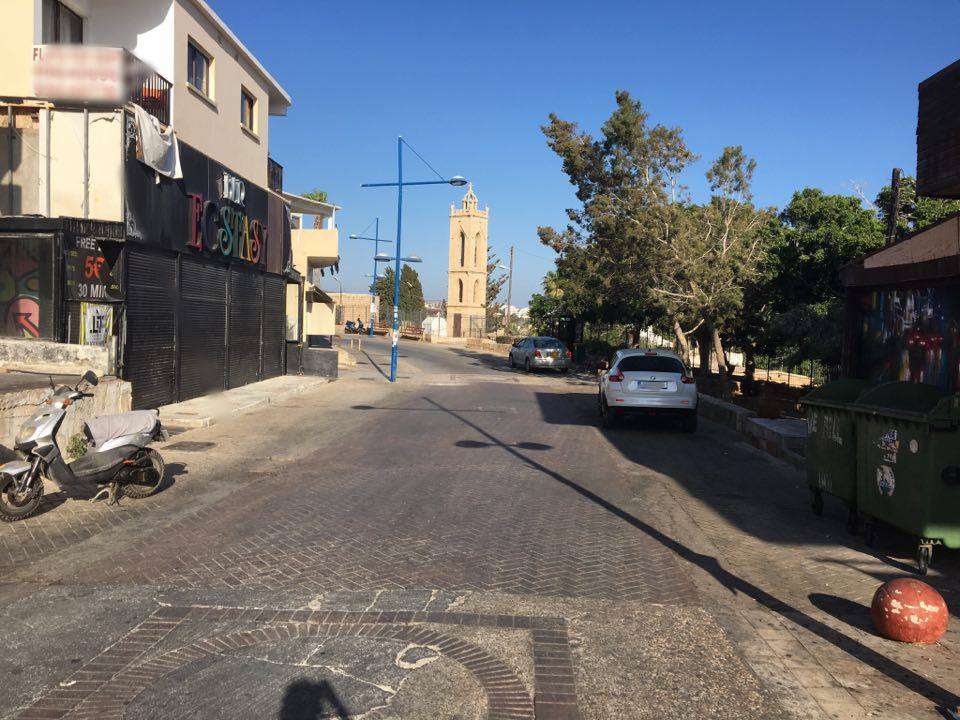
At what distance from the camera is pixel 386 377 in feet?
97.1

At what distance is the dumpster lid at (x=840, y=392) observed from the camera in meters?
9.00

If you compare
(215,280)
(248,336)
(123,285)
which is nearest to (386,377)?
(248,336)

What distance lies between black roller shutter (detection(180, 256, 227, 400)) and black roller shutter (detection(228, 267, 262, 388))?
0.64m

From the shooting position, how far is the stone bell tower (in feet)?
294

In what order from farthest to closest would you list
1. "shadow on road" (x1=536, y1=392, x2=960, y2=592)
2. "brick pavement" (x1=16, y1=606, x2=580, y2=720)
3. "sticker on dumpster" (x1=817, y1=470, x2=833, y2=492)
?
1. "sticker on dumpster" (x1=817, y1=470, x2=833, y2=492)
2. "shadow on road" (x1=536, y1=392, x2=960, y2=592)
3. "brick pavement" (x1=16, y1=606, x2=580, y2=720)

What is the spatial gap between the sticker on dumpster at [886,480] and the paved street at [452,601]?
664 mm

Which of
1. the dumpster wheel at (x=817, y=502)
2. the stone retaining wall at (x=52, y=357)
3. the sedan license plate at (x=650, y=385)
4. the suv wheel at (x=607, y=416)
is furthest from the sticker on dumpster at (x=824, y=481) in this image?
the stone retaining wall at (x=52, y=357)

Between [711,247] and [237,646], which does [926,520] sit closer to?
[237,646]

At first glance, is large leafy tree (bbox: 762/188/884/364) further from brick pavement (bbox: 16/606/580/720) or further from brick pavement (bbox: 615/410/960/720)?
brick pavement (bbox: 16/606/580/720)

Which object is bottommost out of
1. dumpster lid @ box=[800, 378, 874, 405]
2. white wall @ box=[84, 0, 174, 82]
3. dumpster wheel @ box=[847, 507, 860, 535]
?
dumpster wheel @ box=[847, 507, 860, 535]

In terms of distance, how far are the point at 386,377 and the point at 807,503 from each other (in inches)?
835

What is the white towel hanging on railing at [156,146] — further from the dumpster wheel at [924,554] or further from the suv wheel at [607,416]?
the dumpster wheel at [924,554]

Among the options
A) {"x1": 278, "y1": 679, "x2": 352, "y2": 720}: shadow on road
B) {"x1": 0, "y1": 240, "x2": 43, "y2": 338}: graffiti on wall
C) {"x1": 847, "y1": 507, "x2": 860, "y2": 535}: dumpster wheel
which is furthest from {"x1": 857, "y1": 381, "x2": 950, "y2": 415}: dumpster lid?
{"x1": 0, "y1": 240, "x2": 43, "y2": 338}: graffiti on wall

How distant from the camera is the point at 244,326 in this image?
72.2ft
